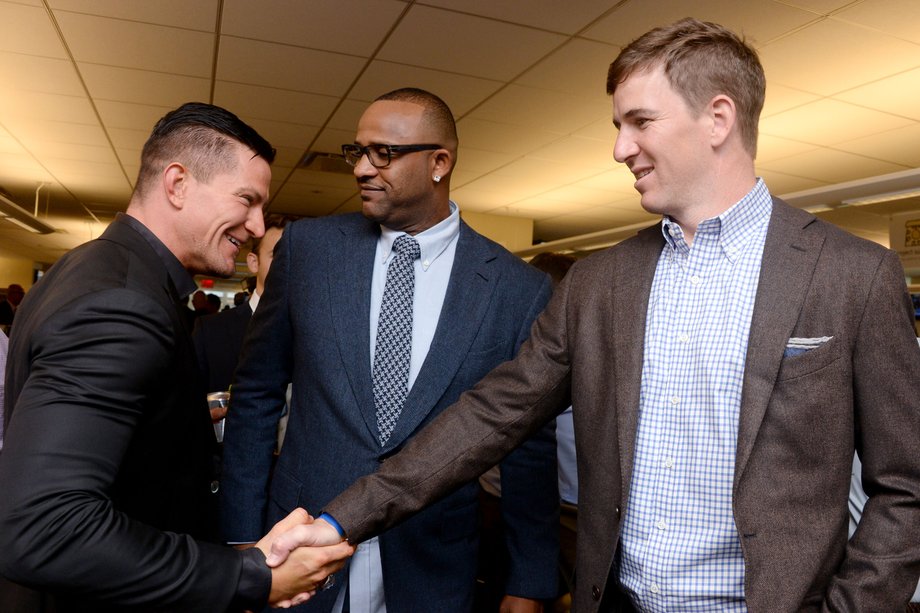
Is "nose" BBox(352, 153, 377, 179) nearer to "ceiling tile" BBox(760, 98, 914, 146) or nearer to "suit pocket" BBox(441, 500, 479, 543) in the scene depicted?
"suit pocket" BBox(441, 500, 479, 543)

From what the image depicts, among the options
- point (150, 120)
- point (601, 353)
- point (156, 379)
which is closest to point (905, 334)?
point (601, 353)

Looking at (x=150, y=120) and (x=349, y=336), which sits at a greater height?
(x=150, y=120)

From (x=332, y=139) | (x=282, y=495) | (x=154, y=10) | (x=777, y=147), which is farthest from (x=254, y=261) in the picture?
(x=777, y=147)

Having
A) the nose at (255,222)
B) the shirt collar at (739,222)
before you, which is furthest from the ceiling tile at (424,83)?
the shirt collar at (739,222)

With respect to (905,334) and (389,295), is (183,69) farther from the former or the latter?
(905,334)

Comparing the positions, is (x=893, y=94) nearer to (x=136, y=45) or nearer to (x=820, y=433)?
(x=820, y=433)

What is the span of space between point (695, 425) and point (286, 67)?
396cm

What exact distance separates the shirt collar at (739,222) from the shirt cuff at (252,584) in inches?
37.2

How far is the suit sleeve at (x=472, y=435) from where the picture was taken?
1358 mm

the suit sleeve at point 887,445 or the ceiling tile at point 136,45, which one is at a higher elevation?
the ceiling tile at point 136,45

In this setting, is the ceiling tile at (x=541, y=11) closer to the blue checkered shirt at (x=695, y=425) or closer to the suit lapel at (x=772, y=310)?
the blue checkered shirt at (x=695, y=425)

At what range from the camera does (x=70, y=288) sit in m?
1.02

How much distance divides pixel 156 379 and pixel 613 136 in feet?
16.3

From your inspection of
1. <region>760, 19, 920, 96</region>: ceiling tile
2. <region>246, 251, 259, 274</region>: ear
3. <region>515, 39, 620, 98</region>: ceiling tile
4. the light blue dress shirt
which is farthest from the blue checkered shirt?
<region>760, 19, 920, 96</region>: ceiling tile
